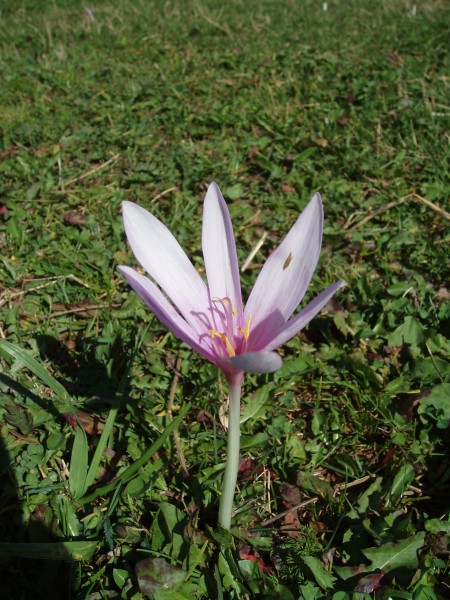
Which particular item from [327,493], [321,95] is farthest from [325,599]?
[321,95]

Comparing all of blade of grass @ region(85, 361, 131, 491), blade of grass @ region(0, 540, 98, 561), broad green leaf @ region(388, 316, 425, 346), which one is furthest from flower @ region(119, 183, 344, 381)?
broad green leaf @ region(388, 316, 425, 346)

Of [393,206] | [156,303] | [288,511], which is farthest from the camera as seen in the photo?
[393,206]

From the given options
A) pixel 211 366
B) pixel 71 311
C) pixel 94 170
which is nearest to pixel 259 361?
pixel 211 366

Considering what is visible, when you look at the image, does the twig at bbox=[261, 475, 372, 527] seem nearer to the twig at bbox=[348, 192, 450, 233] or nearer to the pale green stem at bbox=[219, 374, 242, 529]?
the pale green stem at bbox=[219, 374, 242, 529]

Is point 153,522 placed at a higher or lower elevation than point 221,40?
lower

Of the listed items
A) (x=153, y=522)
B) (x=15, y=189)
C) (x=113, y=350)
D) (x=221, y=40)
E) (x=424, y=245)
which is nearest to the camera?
(x=153, y=522)

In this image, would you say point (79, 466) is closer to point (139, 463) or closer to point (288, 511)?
point (139, 463)

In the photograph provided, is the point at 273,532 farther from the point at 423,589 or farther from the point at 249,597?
the point at 423,589
